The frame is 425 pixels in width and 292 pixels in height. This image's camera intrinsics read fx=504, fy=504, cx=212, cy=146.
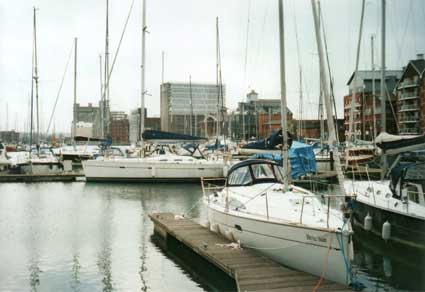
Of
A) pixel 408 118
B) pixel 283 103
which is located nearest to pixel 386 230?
pixel 283 103

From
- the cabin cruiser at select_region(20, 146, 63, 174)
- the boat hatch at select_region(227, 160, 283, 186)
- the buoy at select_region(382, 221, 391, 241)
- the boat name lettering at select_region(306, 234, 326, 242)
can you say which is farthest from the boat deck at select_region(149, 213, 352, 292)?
the cabin cruiser at select_region(20, 146, 63, 174)

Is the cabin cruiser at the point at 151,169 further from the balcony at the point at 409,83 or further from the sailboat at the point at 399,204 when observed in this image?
the balcony at the point at 409,83

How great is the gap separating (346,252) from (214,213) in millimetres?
6717

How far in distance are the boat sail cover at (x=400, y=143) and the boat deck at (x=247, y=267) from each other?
24.2ft

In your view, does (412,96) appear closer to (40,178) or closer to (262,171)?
(40,178)

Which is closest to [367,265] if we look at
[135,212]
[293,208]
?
[293,208]

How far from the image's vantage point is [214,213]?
1867 centimetres

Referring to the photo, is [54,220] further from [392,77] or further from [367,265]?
[392,77]

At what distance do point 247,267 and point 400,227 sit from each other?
706cm

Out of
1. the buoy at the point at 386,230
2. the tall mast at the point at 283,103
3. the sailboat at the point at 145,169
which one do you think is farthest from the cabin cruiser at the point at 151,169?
the tall mast at the point at 283,103

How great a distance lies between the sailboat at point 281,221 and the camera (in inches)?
513

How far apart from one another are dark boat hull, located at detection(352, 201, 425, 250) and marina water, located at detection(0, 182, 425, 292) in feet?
1.41

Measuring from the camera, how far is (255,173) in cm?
1947

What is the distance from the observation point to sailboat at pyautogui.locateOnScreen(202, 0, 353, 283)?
13.0 metres
